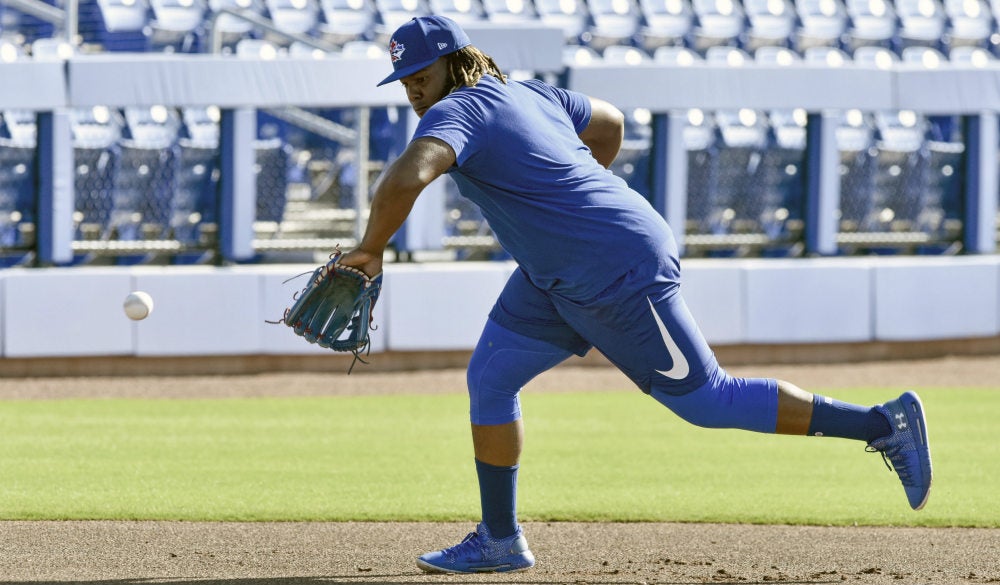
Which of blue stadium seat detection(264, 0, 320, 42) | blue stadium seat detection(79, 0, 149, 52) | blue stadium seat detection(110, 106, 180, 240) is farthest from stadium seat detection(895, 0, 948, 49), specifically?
blue stadium seat detection(110, 106, 180, 240)

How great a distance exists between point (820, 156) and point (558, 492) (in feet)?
20.8

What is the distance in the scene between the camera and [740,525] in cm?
525

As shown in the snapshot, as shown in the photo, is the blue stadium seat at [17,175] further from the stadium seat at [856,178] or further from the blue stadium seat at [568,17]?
the blue stadium seat at [568,17]

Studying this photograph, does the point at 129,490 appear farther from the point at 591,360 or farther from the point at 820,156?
the point at 820,156

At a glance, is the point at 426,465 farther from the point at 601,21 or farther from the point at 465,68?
the point at 601,21

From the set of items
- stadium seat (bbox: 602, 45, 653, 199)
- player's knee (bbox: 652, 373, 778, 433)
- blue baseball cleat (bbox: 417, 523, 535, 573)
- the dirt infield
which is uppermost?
stadium seat (bbox: 602, 45, 653, 199)

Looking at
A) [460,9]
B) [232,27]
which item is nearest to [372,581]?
[232,27]

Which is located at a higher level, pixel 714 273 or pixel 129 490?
pixel 714 273

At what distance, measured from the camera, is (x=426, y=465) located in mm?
6629

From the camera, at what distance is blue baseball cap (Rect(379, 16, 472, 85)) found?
3.79 meters

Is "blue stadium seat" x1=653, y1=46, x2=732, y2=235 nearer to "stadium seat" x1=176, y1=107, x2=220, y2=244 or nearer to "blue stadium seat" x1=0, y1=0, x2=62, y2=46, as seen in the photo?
"stadium seat" x1=176, y1=107, x2=220, y2=244

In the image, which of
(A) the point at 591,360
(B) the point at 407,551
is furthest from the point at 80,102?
(B) the point at 407,551

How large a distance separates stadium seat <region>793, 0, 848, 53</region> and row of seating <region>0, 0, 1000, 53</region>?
11mm

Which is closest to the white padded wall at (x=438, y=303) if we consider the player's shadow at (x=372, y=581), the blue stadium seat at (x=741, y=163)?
the blue stadium seat at (x=741, y=163)
